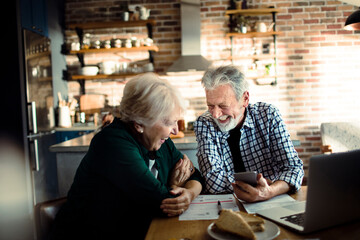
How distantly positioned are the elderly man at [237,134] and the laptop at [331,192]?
63cm

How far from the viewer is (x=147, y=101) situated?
1.38 m

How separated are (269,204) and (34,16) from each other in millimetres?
3729

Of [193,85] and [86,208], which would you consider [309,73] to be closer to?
[193,85]

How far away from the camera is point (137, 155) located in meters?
1.34

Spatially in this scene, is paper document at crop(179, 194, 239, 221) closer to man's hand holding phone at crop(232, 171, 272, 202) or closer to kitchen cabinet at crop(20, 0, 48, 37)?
man's hand holding phone at crop(232, 171, 272, 202)

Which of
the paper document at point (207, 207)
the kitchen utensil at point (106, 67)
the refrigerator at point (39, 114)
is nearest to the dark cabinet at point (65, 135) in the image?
the refrigerator at point (39, 114)

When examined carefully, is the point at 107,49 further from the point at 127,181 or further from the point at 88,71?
the point at 127,181

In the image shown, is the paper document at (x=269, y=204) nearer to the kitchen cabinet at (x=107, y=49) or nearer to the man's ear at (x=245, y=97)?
the man's ear at (x=245, y=97)

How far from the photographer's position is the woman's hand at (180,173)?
5.35ft

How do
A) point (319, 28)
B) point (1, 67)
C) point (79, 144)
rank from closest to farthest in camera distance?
point (79, 144), point (1, 67), point (319, 28)

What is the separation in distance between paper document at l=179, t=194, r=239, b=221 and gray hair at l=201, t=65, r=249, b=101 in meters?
0.60

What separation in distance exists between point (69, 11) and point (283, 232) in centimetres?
482

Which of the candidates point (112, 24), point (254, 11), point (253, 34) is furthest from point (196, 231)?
point (112, 24)

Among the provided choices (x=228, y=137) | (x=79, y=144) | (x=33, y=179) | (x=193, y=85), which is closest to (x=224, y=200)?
(x=228, y=137)
